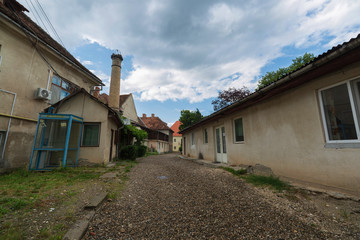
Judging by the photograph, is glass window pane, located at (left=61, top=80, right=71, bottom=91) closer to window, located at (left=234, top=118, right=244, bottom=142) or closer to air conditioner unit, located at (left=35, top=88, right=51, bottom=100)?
air conditioner unit, located at (left=35, top=88, right=51, bottom=100)

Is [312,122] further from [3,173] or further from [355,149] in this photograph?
[3,173]

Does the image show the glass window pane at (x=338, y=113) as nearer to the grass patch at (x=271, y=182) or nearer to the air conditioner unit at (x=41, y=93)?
the grass patch at (x=271, y=182)

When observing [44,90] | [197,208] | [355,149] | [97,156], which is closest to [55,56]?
[44,90]

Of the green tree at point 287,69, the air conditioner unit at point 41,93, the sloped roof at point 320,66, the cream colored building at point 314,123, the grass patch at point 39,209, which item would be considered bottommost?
the grass patch at point 39,209

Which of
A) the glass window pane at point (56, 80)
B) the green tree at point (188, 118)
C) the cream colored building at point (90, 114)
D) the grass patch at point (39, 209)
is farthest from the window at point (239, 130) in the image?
the green tree at point (188, 118)

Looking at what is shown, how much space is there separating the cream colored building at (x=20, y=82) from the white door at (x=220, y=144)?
28.4ft

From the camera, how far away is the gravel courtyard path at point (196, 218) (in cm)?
214

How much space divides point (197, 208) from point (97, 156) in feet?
21.2

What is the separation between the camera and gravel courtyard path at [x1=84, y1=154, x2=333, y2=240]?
2.14 m

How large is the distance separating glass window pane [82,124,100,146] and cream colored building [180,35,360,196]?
6.81 meters

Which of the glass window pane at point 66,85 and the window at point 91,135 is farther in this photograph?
the glass window pane at point 66,85

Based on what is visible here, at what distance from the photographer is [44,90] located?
23.8ft

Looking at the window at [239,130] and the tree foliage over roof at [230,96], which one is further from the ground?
the tree foliage over roof at [230,96]

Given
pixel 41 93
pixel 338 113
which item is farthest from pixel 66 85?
pixel 338 113
